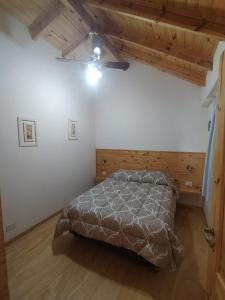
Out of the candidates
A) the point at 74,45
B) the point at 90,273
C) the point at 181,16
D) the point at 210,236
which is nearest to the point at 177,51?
the point at 181,16

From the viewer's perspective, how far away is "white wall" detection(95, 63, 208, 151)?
365 centimetres

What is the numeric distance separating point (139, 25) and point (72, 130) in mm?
2141

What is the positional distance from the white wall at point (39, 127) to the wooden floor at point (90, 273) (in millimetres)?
545

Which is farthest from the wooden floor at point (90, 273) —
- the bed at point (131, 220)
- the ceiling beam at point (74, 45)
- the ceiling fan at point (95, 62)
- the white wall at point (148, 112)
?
the ceiling beam at point (74, 45)

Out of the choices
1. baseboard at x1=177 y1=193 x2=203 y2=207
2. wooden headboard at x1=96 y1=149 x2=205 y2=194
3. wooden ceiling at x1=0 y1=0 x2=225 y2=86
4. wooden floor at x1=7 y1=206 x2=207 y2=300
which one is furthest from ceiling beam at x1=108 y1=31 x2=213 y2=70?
baseboard at x1=177 y1=193 x2=203 y2=207

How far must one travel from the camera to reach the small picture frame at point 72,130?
11.7 ft

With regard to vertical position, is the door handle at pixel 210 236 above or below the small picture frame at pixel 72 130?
below

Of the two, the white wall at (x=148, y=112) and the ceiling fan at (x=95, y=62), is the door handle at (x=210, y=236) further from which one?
the white wall at (x=148, y=112)

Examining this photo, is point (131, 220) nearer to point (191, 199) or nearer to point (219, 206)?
point (219, 206)

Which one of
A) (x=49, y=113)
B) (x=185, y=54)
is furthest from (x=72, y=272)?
(x=185, y=54)

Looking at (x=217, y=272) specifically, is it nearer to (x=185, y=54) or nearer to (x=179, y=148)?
(x=185, y=54)

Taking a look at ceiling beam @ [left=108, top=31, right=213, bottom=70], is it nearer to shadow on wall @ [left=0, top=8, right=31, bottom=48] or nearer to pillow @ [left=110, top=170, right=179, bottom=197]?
shadow on wall @ [left=0, top=8, right=31, bottom=48]

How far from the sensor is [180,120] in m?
3.75

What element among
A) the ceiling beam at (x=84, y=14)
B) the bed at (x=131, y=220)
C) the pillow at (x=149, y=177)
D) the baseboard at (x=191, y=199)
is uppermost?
the ceiling beam at (x=84, y=14)
